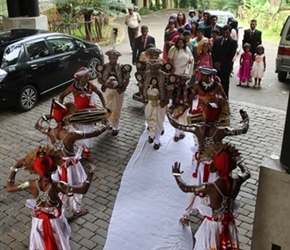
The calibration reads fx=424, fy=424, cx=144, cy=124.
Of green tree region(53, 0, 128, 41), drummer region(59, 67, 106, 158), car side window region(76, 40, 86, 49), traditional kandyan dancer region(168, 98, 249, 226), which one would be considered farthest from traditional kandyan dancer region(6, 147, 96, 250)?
green tree region(53, 0, 128, 41)

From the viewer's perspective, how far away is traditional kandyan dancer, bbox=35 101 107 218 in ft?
18.2

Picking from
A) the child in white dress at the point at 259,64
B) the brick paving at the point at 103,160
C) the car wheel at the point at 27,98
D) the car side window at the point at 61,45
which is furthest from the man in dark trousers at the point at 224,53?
the car wheel at the point at 27,98

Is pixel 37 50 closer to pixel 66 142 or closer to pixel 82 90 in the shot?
pixel 82 90

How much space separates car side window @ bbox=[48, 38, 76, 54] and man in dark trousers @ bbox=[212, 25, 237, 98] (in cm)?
364

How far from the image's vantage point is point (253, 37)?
1155 centimetres

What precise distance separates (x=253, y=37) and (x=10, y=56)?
6.39 meters

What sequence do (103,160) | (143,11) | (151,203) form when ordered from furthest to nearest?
(143,11)
(103,160)
(151,203)

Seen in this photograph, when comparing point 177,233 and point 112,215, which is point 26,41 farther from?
point 177,233

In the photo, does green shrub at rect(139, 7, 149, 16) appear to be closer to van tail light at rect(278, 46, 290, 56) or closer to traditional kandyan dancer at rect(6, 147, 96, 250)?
van tail light at rect(278, 46, 290, 56)

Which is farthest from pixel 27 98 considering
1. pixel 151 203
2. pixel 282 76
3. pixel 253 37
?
pixel 282 76

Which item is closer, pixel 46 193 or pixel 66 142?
pixel 46 193

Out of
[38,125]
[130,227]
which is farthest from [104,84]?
[130,227]

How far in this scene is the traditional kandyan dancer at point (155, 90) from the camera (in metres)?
7.16

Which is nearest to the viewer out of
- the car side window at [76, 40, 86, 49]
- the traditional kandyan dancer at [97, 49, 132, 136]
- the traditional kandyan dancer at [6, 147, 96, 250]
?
the traditional kandyan dancer at [6, 147, 96, 250]
